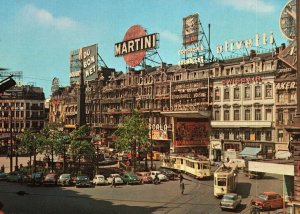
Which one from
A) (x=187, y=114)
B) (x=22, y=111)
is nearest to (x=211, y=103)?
(x=187, y=114)

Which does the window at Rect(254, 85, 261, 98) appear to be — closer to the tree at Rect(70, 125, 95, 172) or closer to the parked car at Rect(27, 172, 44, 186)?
the tree at Rect(70, 125, 95, 172)

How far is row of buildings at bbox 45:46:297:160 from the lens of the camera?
62812mm

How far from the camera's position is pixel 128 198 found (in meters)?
38.8

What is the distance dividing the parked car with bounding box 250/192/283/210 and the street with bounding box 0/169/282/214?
1.14 m

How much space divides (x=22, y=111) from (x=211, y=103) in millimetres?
73422

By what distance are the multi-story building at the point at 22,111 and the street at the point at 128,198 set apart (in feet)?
254

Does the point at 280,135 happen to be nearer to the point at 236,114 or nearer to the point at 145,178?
the point at 236,114

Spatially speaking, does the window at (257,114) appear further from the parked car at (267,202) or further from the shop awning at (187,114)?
the parked car at (267,202)

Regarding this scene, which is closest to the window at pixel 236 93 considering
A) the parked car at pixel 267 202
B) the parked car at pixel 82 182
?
the parked car at pixel 82 182

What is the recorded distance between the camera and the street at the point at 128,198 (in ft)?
112

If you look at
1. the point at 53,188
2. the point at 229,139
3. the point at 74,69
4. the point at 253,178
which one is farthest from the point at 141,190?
the point at 74,69

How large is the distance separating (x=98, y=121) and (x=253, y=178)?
199 feet

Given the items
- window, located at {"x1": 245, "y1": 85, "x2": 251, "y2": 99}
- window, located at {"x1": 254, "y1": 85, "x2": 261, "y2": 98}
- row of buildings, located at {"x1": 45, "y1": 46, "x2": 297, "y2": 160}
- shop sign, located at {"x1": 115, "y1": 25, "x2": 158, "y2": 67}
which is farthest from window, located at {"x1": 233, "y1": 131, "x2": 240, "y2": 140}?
shop sign, located at {"x1": 115, "y1": 25, "x2": 158, "y2": 67}

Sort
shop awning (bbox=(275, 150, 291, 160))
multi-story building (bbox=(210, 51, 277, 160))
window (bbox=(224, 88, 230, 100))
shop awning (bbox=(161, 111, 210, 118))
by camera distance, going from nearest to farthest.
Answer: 1. shop awning (bbox=(275, 150, 291, 160))
2. multi-story building (bbox=(210, 51, 277, 160))
3. window (bbox=(224, 88, 230, 100))
4. shop awning (bbox=(161, 111, 210, 118))
